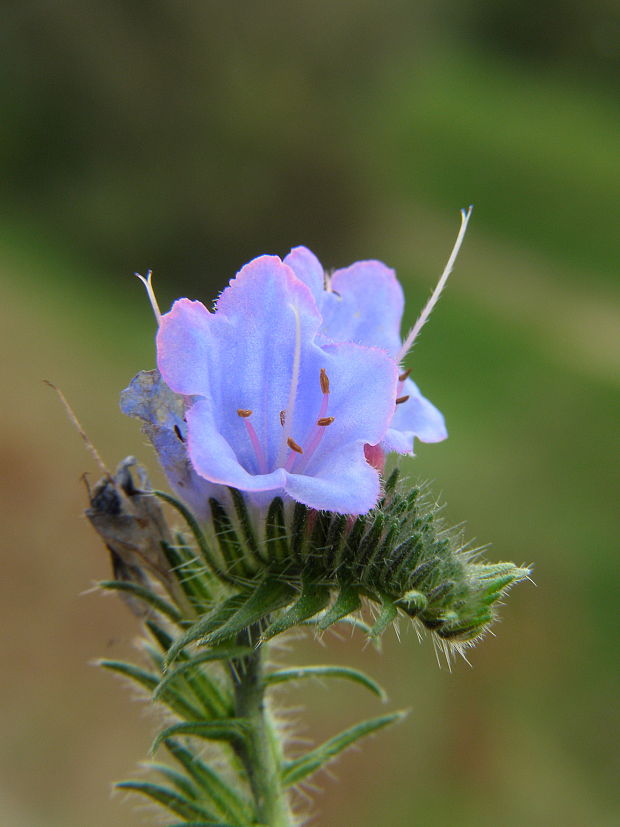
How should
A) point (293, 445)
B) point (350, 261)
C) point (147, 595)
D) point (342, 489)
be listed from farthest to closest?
1. point (350, 261)
2. point (147, 595)
3. point (293, 445)
4. point (342, 489)

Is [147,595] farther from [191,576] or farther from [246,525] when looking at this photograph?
[246,525]

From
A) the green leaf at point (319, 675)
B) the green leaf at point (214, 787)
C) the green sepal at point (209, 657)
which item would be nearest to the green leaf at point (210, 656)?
the green sepal at point (209, 657)

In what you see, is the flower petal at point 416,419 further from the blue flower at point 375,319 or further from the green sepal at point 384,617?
the green sepal at point 384,617

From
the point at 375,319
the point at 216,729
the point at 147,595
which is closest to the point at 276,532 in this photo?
the point at 147,595

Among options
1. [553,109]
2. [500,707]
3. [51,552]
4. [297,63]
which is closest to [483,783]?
[500,707]

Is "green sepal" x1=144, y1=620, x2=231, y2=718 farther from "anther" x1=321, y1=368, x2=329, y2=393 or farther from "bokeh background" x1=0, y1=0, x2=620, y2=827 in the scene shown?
"bokeh background" x1=0, y1=0, x2=620, y2=827

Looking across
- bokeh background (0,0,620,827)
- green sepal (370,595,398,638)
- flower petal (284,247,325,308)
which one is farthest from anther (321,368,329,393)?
bokeh background (0,0,620,827)
